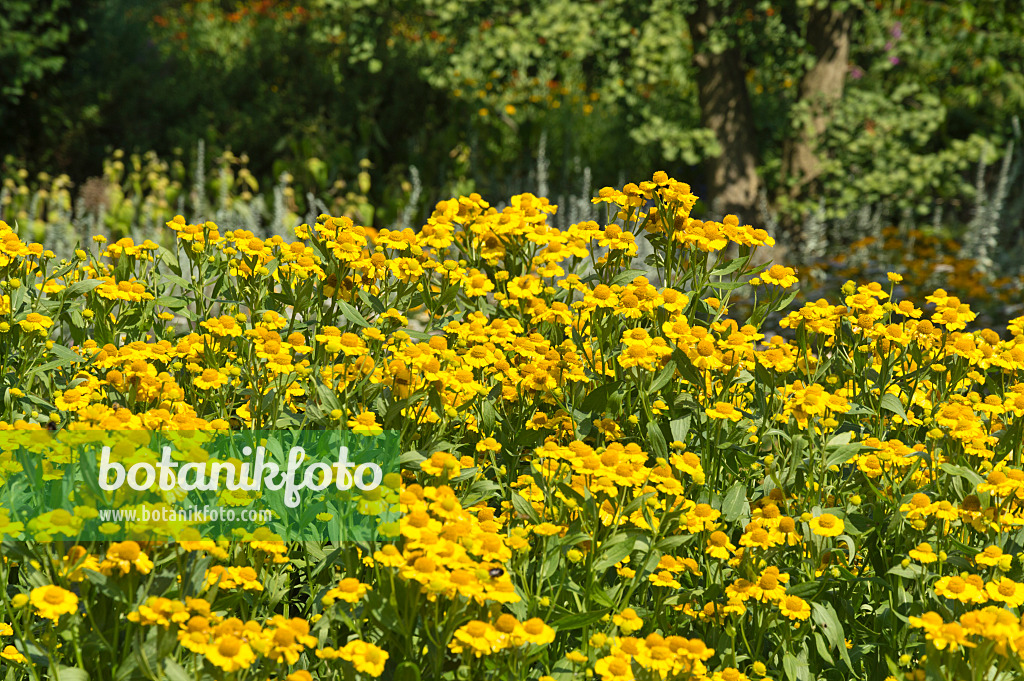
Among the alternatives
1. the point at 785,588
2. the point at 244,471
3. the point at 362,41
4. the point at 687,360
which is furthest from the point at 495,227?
the point at 362,41

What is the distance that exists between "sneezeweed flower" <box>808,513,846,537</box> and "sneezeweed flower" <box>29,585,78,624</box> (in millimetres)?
1327

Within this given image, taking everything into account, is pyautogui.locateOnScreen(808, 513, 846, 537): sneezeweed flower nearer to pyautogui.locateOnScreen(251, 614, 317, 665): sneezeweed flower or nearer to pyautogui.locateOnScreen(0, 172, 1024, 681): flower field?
pyautogui.locateOnScreen(0, 172, 1024, 681): flower field

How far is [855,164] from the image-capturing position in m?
7.64

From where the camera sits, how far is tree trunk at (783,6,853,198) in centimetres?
756

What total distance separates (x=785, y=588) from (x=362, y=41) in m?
6.45

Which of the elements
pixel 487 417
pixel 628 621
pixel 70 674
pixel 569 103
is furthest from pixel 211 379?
pixel 569 103

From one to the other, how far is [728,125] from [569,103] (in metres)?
2.25

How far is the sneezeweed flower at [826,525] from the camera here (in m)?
1.87

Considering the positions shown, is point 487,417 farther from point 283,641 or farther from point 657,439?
point 283,641

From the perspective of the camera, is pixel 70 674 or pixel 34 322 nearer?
pixel 70 674

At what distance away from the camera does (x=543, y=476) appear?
6.40ft

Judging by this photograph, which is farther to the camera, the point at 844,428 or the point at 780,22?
the point at 780,22

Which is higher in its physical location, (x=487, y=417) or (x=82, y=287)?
(x=82, y=287)

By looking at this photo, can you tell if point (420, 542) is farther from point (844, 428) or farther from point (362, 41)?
point (362, 41)
